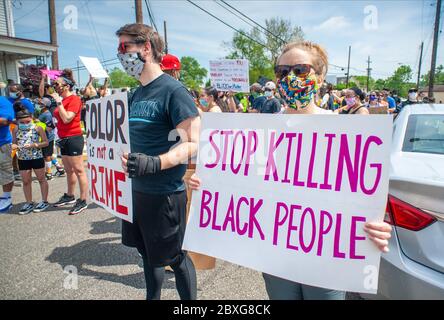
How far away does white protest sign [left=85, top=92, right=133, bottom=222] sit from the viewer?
1860 mm

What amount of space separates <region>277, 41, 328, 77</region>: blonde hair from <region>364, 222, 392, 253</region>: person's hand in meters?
0.82

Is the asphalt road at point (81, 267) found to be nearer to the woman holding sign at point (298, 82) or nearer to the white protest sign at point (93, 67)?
the woman holding sign at point (298, 82)

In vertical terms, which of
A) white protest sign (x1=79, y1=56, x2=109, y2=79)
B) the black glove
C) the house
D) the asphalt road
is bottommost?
the asphalt road

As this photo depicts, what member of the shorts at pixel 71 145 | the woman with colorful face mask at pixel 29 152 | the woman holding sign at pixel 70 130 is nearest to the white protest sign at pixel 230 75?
the woman holding sign at pixel 70 130

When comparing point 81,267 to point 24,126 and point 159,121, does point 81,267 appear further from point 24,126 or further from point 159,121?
point 24,126

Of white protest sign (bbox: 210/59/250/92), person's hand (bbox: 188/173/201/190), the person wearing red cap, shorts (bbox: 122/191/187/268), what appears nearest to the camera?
person's hand (bbox: 188/173/201/190)

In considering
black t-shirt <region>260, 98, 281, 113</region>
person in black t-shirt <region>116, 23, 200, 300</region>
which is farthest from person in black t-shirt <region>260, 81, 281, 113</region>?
person in black t-shirt <region>116, 23, 200, 300</region>

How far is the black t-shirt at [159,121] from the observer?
67.7 inches

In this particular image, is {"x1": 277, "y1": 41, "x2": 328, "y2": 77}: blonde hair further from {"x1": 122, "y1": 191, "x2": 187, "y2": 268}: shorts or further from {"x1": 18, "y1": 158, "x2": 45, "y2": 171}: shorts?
{"x1": 18, "y1": 158, "x2": 45, "y2": 171}: shorts

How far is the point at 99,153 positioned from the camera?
218 centimetres

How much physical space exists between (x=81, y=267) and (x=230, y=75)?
5.59 meters

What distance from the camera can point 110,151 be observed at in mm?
2018

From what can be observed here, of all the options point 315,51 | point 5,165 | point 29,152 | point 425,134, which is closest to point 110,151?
point 315,51
